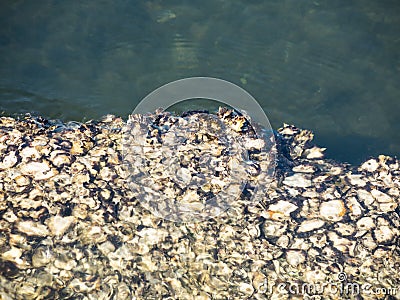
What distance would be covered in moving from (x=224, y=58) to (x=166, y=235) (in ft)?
16.2

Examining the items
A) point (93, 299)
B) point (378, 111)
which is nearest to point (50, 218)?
point (93, 299)

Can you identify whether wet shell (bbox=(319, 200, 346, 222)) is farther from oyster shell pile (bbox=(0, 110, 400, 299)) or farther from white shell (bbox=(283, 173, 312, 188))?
white shell (bbox=(283, 173, 312, 188))

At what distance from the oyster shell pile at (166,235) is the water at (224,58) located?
2.30 metres

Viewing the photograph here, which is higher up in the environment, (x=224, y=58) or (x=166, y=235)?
(x=224, y=58)

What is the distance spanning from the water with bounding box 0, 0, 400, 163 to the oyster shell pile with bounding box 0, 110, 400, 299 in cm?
230

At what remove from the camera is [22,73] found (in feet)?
24.7

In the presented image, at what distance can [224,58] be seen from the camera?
827cm

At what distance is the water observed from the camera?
757cm

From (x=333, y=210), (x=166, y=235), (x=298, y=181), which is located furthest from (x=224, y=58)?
(x=166, y=235)

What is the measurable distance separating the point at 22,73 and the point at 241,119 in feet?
15.5

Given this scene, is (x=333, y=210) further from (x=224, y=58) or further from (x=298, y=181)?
(x=224, y=58)

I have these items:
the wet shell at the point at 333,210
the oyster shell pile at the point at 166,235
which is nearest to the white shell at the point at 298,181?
the oyster shell pile at the point at 166,235

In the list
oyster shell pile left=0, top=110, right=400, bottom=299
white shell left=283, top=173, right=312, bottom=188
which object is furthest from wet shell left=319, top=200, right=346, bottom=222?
white shell left=283, top=173, right=312, bottom=188

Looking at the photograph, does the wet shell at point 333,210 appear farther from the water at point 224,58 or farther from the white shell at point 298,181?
the water at point 224,58
